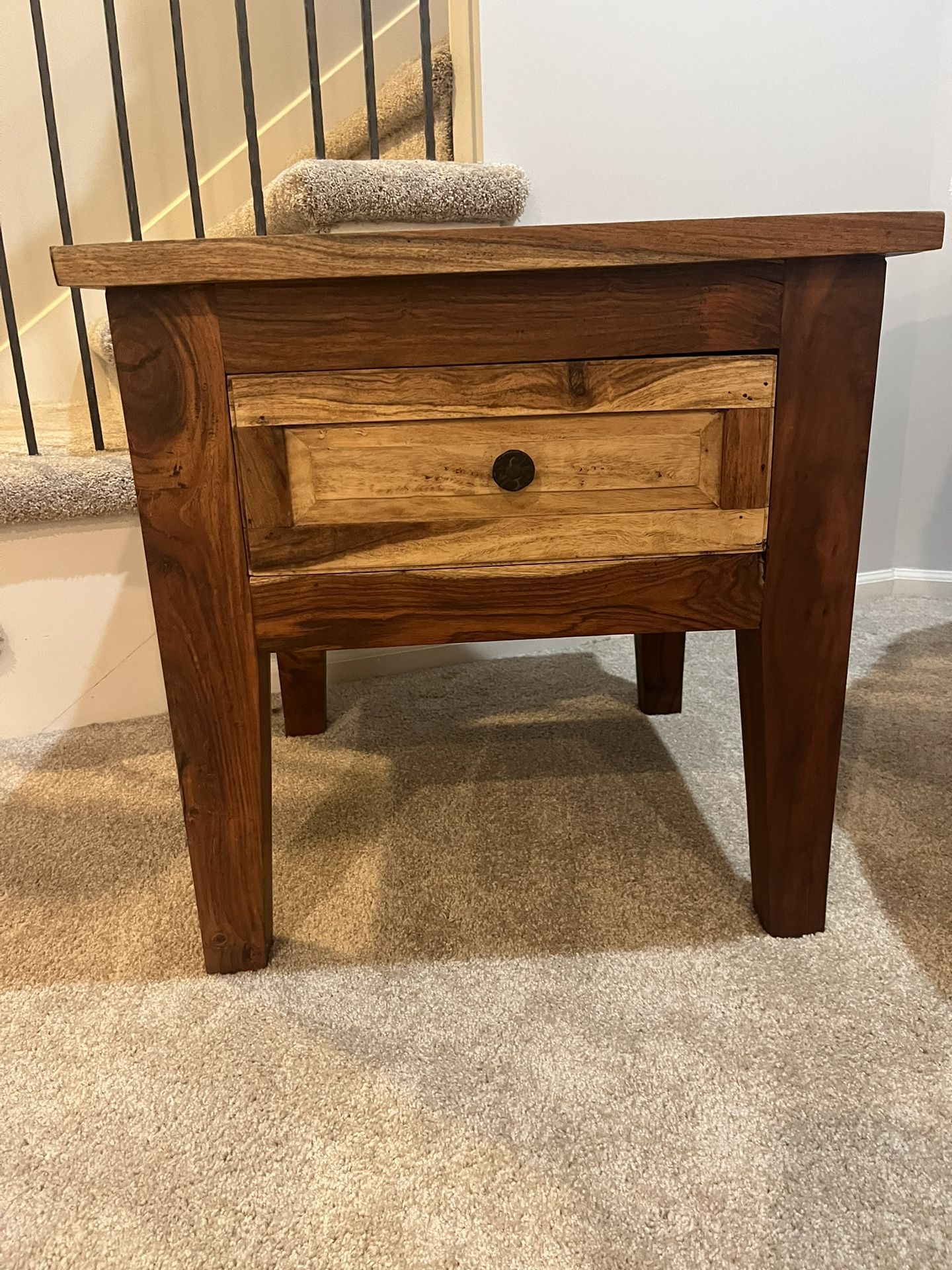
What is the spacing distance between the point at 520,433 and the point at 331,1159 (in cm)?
55

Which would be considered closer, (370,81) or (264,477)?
(264,477)

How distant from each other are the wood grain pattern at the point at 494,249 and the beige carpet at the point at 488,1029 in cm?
58

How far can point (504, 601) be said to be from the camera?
2.30 ft

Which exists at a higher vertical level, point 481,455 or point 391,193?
point 391,193

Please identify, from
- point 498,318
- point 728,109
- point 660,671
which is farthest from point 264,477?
point 728,109

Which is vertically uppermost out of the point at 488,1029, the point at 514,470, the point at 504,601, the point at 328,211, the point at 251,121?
the point at 251,121

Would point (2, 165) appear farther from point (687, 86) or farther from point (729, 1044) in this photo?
point (729, 1044)

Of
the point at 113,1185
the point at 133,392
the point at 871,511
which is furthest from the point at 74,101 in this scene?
the point at 113,1185

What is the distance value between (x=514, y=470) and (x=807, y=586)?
27 centimetres

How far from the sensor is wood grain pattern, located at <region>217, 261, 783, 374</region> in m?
0.62

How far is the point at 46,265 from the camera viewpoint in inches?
72.7

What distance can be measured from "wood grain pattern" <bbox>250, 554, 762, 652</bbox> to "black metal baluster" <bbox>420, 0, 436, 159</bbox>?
0.92 meters

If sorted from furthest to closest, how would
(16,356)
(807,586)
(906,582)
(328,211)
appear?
(906,582) < (16,356) < (328,211) < (807,586)

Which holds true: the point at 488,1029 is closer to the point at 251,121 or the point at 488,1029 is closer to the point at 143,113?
the point at 251,121
